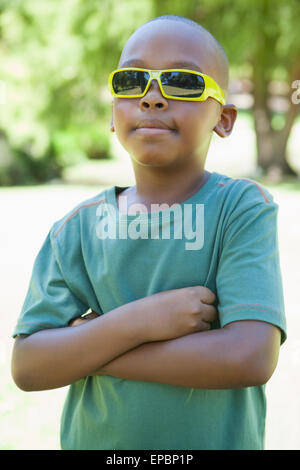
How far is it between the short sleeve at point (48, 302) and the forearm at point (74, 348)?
41 mm

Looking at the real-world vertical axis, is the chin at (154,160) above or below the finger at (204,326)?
above

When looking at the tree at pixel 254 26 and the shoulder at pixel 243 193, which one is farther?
the tree at pixel 254 26

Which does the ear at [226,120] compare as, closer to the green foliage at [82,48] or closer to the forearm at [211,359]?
the forearm at [211,359]

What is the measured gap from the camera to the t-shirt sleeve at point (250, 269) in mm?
1606

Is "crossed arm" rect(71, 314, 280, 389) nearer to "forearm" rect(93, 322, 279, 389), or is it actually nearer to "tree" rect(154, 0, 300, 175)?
"forearm" rect(93, 322, 279, 389)

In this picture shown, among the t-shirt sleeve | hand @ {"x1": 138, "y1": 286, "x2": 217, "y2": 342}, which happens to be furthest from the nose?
hand @ {"x1": 138, "y1": 286, "x2": 217, "y2": 342}

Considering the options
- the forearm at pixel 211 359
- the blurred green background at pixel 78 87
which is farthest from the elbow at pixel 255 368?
the blurred green background at pixel 78 87

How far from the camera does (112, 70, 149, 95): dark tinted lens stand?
1.72 m

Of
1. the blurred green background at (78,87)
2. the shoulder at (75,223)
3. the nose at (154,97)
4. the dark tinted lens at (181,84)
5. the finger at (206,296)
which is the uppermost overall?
the blurred green background at (78,87)

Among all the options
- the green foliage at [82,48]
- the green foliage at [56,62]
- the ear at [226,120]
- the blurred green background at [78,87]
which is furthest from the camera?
the green foliage at [56,62]

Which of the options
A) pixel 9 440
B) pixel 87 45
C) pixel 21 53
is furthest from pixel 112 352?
pixel 21 53

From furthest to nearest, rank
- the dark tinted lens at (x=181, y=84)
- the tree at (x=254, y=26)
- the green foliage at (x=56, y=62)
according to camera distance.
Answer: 1. the green foliage at (x=56, y=62)
2. the tree at (x=254, y=26)
3. the dark tinted lens at (x=181, y=84)

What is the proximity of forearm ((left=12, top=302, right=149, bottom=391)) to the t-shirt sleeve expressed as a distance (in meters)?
0.26

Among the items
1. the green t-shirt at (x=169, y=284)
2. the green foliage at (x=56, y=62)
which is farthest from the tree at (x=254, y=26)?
the green t-shirt at (x=169, y=284)
